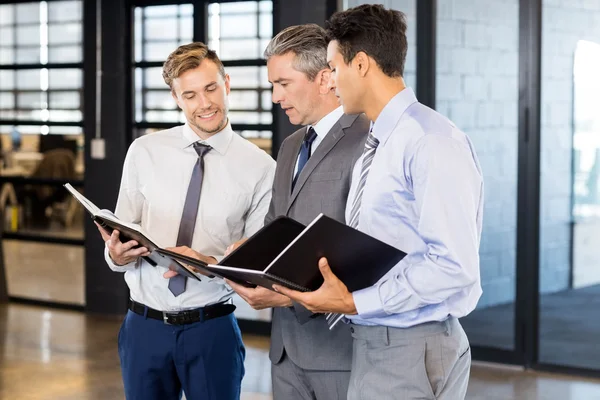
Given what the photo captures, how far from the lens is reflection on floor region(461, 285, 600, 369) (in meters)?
5.14

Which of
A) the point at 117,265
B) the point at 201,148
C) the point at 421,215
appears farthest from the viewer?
the point at 201,148

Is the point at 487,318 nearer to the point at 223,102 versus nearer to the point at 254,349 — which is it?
the point at 254,349

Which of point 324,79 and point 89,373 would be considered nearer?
point 324,79

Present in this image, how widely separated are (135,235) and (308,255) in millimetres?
735

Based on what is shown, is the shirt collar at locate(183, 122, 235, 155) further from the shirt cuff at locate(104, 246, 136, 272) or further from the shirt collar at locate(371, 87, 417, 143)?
the shirt collar at locate(371, 87, 417, 143)

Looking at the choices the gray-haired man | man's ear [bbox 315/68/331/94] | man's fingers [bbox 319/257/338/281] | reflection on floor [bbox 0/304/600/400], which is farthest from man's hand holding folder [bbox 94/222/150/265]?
reflection on floor [bbox 0/304/600/400]

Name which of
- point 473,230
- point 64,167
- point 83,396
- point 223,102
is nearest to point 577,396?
point 83,396

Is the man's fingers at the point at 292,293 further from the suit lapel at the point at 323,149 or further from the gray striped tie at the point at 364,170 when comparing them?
the suit lapel at the point at 323,149

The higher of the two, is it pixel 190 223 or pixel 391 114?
pixel 391 114

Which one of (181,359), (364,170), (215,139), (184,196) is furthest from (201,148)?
(364,170)

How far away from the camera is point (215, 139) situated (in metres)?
2.83

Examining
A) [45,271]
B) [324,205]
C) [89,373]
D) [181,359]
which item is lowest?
[89,373]

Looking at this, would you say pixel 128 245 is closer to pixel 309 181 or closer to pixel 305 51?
pixel 309 181

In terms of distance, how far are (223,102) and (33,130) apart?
476cm
